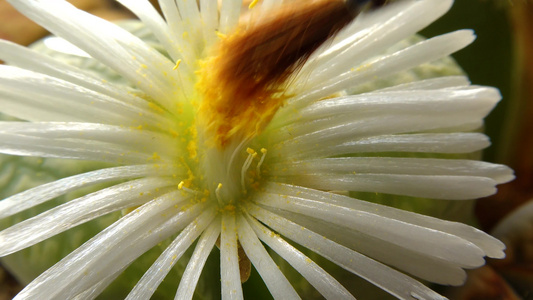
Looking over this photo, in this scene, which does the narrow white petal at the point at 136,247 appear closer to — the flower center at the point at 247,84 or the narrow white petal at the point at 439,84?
the flower center at the point at 247,84

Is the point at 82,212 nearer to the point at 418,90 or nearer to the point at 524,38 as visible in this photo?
the point at 418,90

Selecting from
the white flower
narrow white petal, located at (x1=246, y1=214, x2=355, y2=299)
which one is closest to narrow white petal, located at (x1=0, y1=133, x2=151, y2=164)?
the white flower

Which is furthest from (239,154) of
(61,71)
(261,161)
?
(61,71)

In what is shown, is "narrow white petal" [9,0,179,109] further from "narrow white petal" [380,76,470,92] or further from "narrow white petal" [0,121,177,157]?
"narrow white petal" [380,76,470,92]

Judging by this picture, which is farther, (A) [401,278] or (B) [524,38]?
(B) [524,38]

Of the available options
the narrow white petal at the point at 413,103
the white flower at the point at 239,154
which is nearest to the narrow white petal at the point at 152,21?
the white flower at the point at 239,154

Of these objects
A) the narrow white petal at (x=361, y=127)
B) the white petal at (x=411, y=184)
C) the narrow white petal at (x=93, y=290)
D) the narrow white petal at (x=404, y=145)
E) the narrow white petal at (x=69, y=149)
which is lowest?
the narrow white petal at (x=93, y=290)

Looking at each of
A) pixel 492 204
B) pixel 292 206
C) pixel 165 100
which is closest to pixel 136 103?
pixel 165 100
